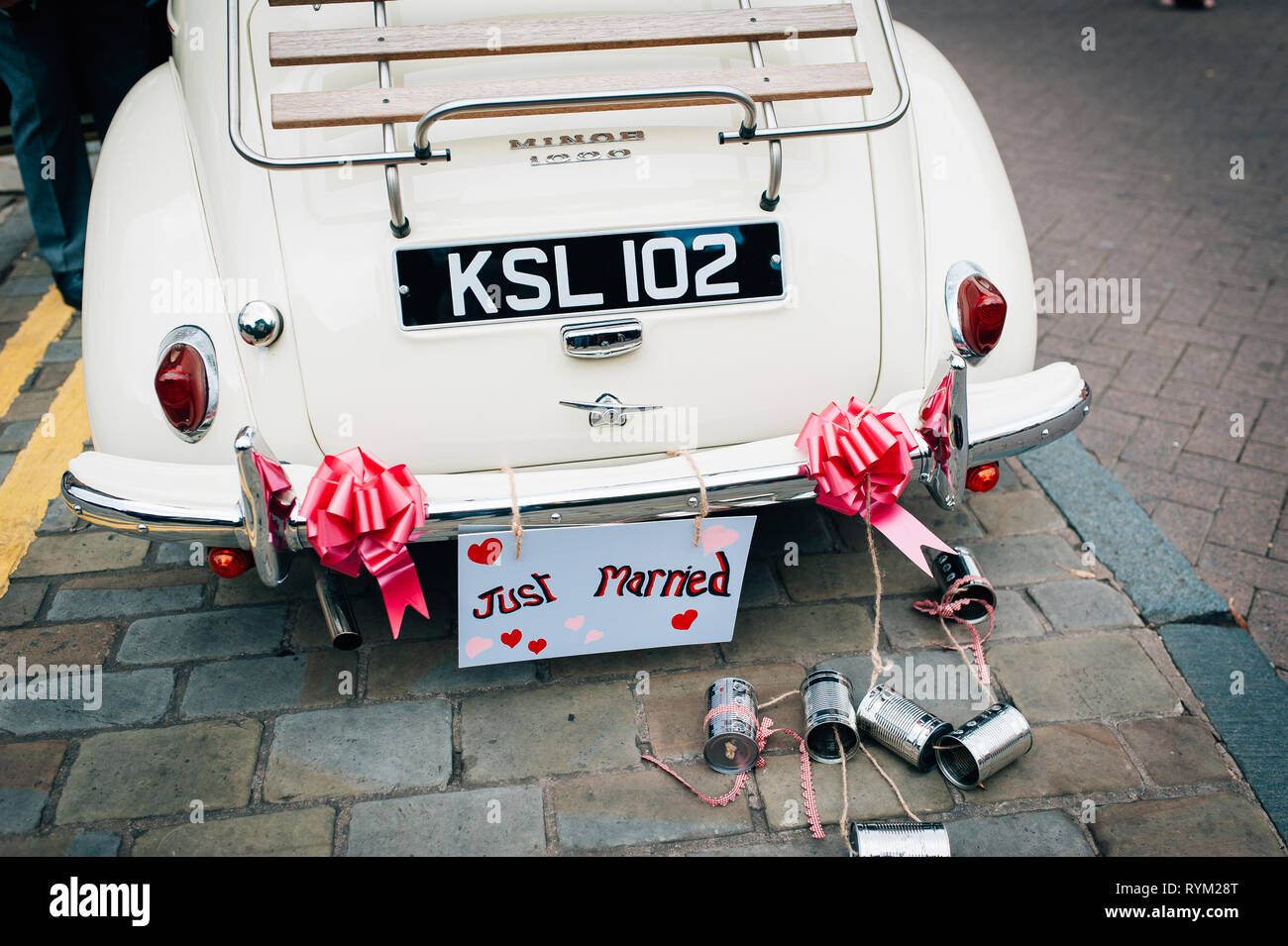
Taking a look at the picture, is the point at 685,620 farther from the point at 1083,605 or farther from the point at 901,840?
the point at 1083,605

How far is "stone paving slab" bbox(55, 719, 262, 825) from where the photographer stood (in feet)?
7.63

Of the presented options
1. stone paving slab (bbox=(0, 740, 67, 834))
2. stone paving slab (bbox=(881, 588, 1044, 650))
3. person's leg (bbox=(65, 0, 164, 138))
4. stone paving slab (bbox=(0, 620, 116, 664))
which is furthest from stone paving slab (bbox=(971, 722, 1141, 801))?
person's leg (bbox=(65, 0, 164, 138))

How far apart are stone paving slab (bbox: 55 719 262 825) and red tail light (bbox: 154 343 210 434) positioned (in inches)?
30.2

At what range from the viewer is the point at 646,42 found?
94.1 inches

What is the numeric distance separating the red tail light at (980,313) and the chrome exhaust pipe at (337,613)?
167cm

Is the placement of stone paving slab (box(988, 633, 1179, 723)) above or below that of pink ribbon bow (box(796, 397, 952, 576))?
below

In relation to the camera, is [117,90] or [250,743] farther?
[117,90]

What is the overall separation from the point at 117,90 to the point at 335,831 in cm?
354

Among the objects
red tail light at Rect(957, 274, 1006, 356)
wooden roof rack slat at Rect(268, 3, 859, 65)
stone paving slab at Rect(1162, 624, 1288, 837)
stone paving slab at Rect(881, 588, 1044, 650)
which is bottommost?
stone paving slab at Rect(1162, 624, 1288, 837)

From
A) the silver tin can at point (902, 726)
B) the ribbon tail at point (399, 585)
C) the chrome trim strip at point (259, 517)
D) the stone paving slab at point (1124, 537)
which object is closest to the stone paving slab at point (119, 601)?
the chrome trim strip at point (259, 517)

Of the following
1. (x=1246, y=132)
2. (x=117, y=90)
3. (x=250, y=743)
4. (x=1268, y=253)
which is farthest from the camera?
(x=1246, y=132)

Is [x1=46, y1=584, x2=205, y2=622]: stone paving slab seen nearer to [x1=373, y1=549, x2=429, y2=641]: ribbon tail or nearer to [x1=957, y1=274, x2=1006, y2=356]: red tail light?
[x1=373, y1=549, x2=429, y2=641]: ribbon tail

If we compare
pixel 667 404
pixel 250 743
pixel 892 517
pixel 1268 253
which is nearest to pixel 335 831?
pixel 250 743

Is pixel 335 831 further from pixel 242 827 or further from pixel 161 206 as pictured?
pixel 161 206
